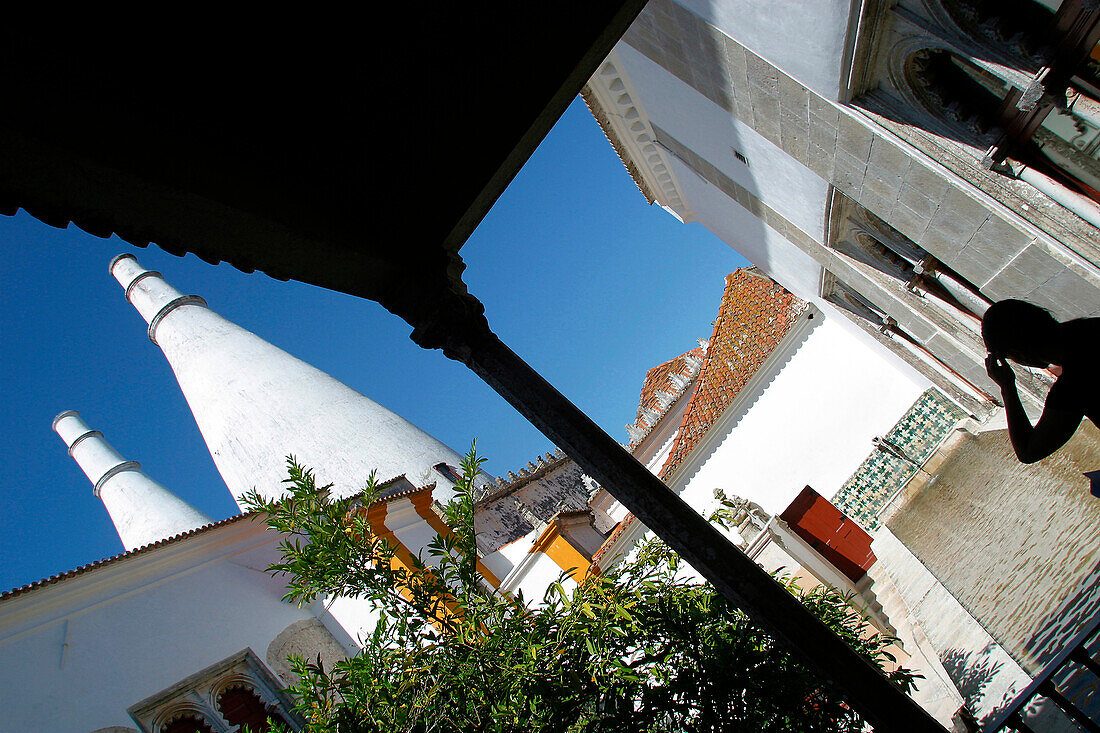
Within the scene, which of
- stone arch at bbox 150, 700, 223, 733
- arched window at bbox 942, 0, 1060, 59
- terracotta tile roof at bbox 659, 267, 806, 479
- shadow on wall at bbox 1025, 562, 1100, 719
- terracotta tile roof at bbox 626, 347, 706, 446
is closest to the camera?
shadow on wall at bbox 1025, 562, 1100, 719

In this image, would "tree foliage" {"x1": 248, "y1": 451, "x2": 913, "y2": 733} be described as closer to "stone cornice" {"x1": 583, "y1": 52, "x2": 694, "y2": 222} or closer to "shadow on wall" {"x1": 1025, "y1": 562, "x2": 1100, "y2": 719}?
"shadow on wall" {"x1": 1025, "y1": 562, "x2": 1100, "y2": 719}

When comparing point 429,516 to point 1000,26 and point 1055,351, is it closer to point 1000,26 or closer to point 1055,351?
point 1000,26

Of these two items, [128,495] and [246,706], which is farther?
[128,495]

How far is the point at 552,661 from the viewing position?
4.89m

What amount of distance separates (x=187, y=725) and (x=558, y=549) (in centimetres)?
659

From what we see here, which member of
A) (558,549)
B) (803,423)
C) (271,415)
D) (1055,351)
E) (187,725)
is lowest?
(1055,351)

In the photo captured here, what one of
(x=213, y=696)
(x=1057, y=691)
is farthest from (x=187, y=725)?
(x=1057, y=691)

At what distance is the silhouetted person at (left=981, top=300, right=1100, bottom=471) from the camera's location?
1945 mm

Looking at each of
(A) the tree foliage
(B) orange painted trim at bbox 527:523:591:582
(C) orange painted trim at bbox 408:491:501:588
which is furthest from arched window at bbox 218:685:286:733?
(B) orange painted trim at bbox 527:523:591:582

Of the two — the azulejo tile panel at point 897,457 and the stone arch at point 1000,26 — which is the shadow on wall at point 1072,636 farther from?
the azulejo tile panel at point 897,457

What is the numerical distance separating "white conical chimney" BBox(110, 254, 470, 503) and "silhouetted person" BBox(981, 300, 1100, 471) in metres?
17.0

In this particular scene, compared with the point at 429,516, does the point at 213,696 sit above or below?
below

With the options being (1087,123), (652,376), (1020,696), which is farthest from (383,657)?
(652,376)

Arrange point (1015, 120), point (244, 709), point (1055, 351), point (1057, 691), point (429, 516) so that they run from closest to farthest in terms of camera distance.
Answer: point (1055, 351)
point (1057, 691)
point (1015, 120)
point (244, 709)
point (429, 516)
